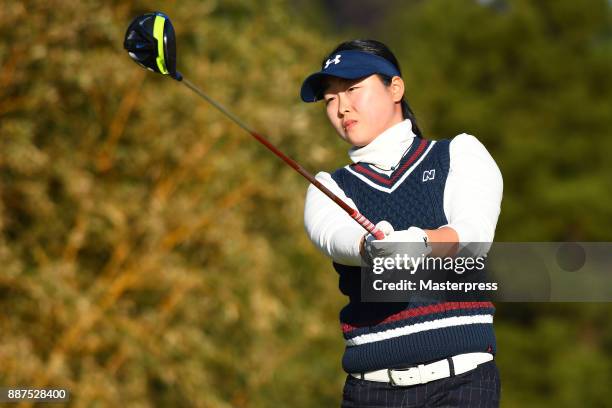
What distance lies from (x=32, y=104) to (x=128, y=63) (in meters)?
1.26

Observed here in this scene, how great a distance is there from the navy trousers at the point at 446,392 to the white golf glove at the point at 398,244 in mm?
548

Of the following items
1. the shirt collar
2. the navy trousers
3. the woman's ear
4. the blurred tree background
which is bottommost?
the navy trousers

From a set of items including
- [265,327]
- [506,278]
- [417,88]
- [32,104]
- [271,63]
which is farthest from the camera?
[417,88]

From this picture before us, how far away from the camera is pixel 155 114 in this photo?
481 inches

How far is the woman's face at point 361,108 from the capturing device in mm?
4098

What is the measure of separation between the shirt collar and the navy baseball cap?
0.23 metres

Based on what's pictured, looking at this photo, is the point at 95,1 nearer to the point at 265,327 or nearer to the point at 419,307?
the point at 265,327

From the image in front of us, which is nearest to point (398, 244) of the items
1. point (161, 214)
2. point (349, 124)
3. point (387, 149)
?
point (387, 149)

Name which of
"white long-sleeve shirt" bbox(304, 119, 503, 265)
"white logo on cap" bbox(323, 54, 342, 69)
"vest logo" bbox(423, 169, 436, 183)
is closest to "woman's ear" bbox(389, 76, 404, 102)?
"white long-sleeve shirt" bbox(304, 119, 503, 265)

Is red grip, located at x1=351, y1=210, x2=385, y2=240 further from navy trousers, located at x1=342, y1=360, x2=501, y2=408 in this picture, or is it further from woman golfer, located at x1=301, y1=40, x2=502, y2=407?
navy trousers, located at x1=342, y1=360, x2=501, y2=408

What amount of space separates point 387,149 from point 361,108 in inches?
7.4

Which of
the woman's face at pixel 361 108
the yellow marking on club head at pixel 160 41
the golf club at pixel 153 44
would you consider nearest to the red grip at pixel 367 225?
the woman's face at pixel 361 108

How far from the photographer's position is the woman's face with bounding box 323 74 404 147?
13.4 ft

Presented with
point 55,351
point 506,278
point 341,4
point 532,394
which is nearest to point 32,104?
point 55,351
